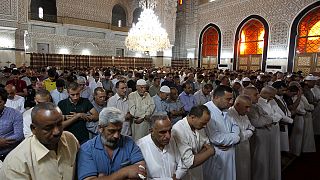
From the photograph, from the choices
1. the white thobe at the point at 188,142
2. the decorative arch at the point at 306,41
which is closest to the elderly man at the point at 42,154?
the white thobe at the point at 188,142

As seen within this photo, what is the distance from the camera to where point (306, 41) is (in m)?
14.4

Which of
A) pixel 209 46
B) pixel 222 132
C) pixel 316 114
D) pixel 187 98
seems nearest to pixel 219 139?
pixel 222 132

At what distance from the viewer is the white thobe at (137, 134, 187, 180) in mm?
2064

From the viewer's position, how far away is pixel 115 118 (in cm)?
182

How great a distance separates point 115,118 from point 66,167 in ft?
1.62

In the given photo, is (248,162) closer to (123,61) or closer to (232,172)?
(232,172)

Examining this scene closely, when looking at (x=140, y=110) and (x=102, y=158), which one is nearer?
(x=102, y=158)

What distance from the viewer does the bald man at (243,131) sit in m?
3.02

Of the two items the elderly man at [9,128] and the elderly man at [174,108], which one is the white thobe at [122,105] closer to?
the elderly man at [174,108]

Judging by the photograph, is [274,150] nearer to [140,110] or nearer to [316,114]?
[140,110]

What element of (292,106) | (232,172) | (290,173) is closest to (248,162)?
(232,172)

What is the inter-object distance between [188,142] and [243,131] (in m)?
1.03

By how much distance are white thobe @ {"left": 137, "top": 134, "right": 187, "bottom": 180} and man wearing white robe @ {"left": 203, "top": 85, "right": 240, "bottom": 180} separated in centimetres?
84

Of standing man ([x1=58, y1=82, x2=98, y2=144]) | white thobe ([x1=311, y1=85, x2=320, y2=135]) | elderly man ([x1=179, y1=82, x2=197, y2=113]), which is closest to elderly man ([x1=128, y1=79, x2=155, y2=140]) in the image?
elderly man ([x1=179, y1=82, x2=197, y2=113])
